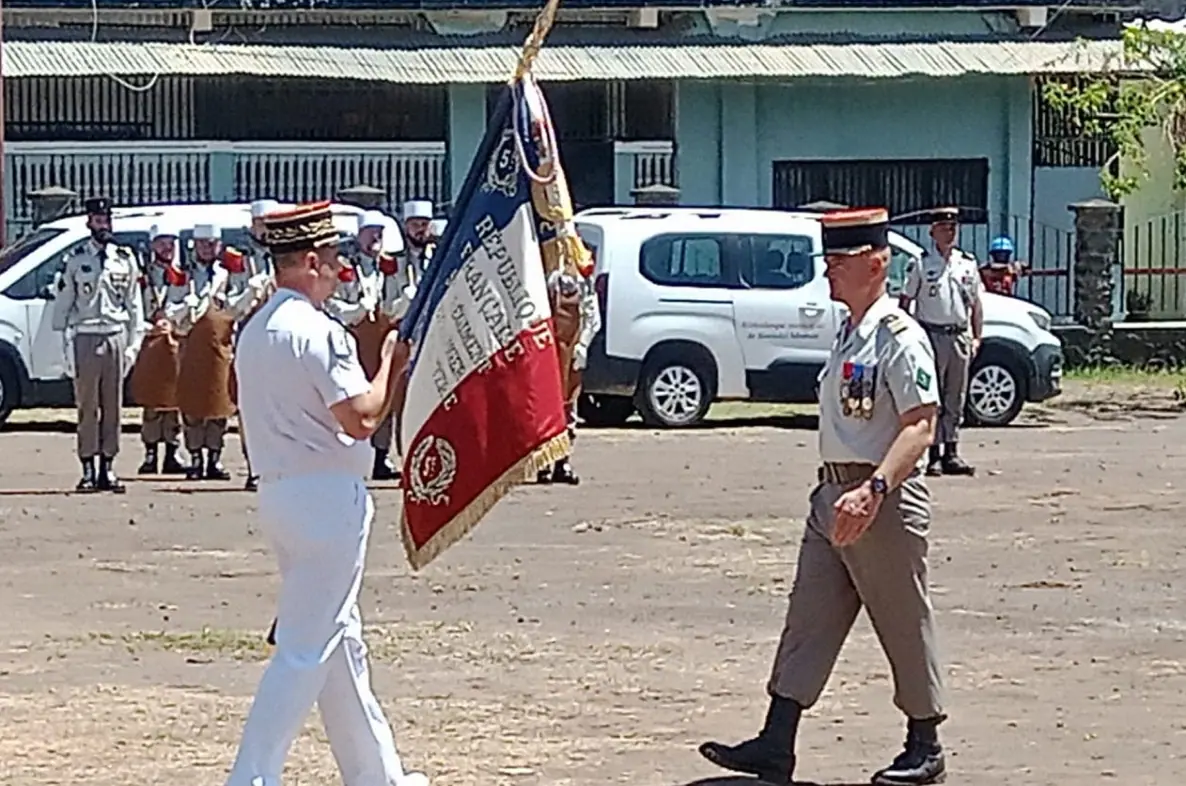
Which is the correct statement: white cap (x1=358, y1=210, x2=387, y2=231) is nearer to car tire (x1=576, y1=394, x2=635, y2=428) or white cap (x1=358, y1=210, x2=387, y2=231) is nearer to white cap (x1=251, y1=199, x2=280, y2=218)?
white cap (x1=251, y1=199, x2=280, y2=218)

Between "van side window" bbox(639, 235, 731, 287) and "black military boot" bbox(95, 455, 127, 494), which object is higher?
"van side window" bbox(639, 235, 731, 287)

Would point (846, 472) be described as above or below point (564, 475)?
above

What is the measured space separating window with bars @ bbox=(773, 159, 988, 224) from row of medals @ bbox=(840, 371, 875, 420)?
2492cm

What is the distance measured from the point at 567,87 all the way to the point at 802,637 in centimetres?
2428

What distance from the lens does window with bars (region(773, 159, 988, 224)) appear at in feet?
110

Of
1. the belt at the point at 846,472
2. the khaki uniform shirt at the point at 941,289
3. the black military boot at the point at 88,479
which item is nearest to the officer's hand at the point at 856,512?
the belt at the point at 846,472

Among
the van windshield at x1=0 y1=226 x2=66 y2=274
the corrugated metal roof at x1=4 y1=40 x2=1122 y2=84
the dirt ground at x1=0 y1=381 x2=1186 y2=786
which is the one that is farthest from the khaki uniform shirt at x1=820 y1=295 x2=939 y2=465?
the corrugated metal roof at x1=4 y1=40 x2=1122 y2=84

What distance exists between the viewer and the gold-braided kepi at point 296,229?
7879 millimetres

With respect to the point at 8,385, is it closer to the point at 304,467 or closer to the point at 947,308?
the point at 947,308

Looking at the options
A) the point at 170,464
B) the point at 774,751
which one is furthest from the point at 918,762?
the point at 170,464

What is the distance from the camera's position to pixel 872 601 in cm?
878

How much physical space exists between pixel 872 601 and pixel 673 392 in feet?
49.3

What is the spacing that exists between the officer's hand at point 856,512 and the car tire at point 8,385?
15707 mm

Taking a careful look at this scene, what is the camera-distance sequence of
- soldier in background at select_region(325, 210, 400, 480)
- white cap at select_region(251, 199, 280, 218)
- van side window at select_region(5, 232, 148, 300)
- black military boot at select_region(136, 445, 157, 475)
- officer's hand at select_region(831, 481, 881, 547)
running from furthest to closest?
van side window at select_region(5, 232, 148, 300), black military boot at select_region(136, 445, 157, 475), soldier in background at select_region(325, 210, 400, 480), white cap at select_region(251, 199, 280, 218), officer's hand at select_region(831, 481, 881, 547)
